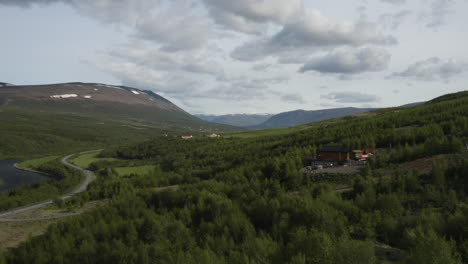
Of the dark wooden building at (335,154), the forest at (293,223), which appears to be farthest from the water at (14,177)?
the dark wooden building at (335,154)

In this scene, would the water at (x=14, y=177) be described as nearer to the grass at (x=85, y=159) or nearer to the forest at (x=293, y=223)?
the grass at (x=85, y=159)

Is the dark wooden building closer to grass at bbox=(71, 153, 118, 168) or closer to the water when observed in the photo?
the water

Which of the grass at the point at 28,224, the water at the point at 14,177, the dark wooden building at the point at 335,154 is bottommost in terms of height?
the water at the point at 14,177

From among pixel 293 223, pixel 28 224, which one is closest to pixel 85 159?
pixel 28 224

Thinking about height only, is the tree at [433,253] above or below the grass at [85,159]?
above

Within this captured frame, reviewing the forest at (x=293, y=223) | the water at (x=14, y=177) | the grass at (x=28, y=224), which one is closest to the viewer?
the forest at (x=293, y=223)

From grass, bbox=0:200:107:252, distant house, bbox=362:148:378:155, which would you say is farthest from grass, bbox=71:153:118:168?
distant house, bbox=362:148:378:155

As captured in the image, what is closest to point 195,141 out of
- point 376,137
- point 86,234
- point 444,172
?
point 376,137

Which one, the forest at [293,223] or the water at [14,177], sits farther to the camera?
the water at [14,177]
